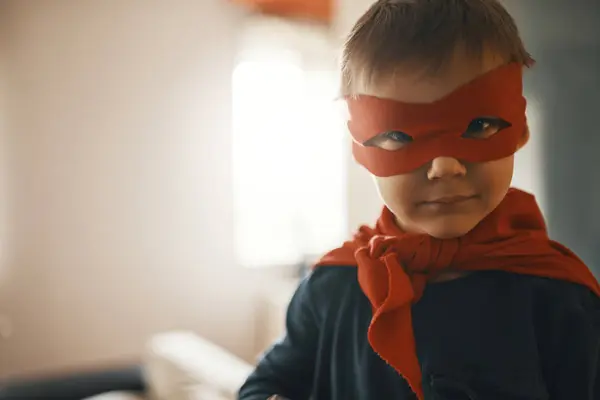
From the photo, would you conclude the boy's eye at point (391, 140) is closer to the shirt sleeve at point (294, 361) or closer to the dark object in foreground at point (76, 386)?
the shirt sleeve at point (294, 361)

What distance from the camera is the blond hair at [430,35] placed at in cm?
53

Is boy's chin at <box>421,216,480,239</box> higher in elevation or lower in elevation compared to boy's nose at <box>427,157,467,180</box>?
lower

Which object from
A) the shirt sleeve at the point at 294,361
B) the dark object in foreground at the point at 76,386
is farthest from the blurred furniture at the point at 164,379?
the shirt sleeve at the point at 294,361

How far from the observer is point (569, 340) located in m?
0.53

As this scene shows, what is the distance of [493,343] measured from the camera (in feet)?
1.77

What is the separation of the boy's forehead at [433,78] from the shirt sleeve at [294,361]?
0.23m

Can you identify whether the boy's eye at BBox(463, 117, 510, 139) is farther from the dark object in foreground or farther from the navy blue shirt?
the dark object in foreground

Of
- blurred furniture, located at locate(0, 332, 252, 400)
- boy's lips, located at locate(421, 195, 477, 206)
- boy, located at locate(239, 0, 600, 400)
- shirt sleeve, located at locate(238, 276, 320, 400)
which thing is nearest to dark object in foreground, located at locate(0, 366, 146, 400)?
blurred furniture, located at locate(0, 332, 252, 400)

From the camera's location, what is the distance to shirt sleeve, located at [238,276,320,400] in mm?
660

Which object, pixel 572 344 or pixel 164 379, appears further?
pixel 164 379

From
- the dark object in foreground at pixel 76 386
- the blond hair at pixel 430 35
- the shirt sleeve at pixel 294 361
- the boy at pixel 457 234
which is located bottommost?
the dark object in foreground at pixel 76 386

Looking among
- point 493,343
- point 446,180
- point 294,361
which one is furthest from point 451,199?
point 294,361

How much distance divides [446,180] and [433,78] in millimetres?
84

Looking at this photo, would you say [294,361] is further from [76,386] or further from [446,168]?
[76,386]
